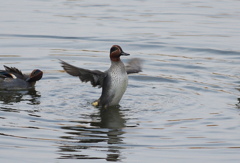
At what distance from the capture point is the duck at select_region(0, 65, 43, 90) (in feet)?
41.5

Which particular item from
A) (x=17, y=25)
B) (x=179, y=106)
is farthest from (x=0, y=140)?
(x=17, y=25)

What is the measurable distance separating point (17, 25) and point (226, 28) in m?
6.57

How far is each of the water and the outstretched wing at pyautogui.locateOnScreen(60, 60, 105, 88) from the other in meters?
0.52

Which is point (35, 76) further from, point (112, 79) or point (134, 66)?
point (112, 79)

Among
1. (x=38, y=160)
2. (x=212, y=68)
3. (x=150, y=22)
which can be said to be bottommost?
(x=38, y=160)

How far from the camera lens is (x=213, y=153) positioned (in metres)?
8.26

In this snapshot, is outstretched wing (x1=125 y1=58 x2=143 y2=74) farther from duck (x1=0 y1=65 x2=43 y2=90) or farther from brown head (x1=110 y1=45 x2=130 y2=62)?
duck (x1=0 y1=65 x2=43 y2=90)

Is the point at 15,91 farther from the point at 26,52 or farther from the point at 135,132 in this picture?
the point at 135,132

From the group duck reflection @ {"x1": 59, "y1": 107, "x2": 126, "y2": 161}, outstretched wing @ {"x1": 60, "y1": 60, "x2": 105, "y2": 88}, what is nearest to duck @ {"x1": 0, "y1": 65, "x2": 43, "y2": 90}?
outstretched wing @ {"x1": 60, "y1": 60, "x2": 105, "y2": 88}

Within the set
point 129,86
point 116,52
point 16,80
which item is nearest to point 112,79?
point 116,52

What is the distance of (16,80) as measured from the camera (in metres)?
12.7

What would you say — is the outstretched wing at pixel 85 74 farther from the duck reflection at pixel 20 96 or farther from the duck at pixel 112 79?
the duck reflection at pixel 20 96

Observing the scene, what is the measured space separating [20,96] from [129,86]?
232 cm

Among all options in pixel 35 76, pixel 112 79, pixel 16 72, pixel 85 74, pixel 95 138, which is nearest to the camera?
pixel 95 138
